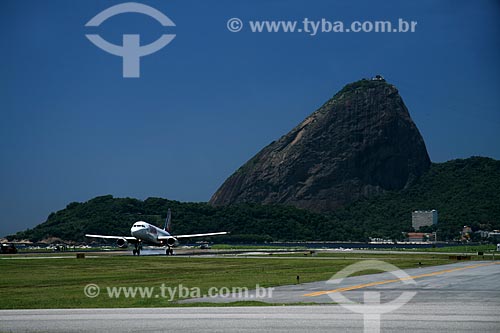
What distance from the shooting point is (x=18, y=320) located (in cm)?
2488

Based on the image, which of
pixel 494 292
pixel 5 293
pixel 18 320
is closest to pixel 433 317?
pixel 494 292

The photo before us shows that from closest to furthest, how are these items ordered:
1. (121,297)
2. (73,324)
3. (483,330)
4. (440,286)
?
(483,330) → (73,324) → (121,297) → (440,286)

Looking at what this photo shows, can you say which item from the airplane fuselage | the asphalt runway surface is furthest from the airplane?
the asphalt runway surface

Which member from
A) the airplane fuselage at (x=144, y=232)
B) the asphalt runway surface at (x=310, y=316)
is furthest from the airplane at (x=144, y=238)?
the asphalt runway surface at (x=310, y=316)

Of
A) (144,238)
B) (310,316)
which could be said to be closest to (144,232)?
(144,238)

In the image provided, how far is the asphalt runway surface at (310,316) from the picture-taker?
21516mm

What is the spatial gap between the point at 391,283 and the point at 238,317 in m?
18.9

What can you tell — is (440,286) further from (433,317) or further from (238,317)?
(238,317)

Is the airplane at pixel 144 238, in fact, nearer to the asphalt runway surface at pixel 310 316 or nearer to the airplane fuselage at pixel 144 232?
the airplane fuselage at pixel 144 232

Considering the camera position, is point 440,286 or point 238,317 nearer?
point 238,317

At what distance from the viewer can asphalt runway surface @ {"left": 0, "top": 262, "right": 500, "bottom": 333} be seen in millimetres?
21516

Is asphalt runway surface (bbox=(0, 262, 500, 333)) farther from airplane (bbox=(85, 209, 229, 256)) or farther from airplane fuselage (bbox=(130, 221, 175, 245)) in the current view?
airplane (bbox=(85, 209, 229, 256))

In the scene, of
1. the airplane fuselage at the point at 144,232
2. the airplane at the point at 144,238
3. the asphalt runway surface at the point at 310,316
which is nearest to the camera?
the asphalt runway surface at the point at 310,316

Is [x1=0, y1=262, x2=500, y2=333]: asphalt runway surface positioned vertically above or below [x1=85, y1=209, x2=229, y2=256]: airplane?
below
